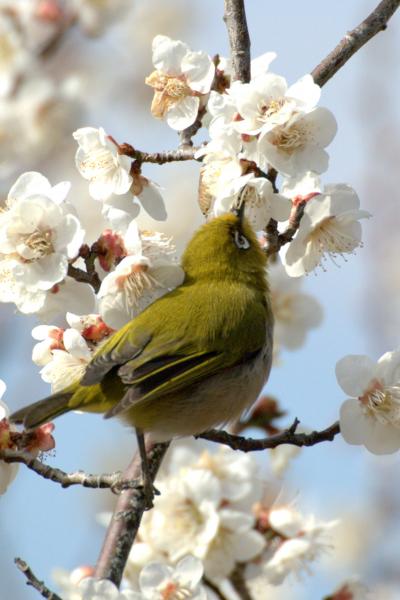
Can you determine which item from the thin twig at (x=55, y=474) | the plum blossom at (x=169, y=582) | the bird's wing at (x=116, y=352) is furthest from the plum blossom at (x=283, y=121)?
the plum blossom at (x=169, y=582)

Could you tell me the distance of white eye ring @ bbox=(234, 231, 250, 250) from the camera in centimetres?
457

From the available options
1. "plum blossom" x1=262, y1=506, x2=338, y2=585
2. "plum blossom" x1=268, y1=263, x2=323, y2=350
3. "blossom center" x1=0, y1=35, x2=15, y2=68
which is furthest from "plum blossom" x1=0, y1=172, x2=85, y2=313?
"blossom center" x1=0, y1=35, x2=15, y2=68

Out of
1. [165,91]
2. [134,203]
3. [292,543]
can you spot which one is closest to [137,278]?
[134,203]

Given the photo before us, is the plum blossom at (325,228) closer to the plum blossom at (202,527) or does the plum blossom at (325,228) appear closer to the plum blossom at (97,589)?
the plum blossom at (202,527)

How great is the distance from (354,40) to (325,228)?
84cm

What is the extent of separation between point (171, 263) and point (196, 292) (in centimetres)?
50

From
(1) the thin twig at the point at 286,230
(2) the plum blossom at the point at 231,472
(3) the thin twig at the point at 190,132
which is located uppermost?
(3) the thin twig at the point at 190,132

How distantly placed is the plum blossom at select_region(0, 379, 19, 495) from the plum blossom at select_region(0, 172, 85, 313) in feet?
1.14

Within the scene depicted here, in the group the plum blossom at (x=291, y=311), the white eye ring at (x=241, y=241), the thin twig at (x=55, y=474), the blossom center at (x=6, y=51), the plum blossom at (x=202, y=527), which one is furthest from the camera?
the blossom center at (x=6, y=51)

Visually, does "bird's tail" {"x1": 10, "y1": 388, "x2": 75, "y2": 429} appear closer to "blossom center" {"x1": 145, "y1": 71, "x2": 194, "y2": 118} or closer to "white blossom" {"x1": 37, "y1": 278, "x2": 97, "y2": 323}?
"white blossom" {"x1": 37, "y1": 278, "x2": 97, "y2": 323}

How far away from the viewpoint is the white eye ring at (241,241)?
4570mm

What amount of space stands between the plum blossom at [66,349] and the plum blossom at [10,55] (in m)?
2.97

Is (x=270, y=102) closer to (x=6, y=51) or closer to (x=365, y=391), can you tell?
(x=365, y=391)

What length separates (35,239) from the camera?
3574mm
